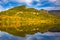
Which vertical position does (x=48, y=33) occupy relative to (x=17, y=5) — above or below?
below

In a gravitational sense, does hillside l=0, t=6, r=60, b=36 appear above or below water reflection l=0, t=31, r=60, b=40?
above

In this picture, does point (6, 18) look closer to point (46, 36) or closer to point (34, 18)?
point (34, 18)

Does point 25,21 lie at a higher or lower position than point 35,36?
higher

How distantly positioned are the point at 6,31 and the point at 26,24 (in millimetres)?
266

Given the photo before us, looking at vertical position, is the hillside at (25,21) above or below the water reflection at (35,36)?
above

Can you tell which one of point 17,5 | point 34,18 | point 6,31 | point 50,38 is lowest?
point 50,38

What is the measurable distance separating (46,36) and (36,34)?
0.42 ft

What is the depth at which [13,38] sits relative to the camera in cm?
151

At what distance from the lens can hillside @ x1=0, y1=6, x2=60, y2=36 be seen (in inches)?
59.7

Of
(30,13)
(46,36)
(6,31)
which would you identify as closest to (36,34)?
(46,36)

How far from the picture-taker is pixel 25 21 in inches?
59.9

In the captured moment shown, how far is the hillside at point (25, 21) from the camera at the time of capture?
152cm

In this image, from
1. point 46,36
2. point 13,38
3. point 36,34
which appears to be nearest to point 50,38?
point 46,36

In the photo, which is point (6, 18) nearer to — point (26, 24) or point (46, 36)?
point (26, 24)
